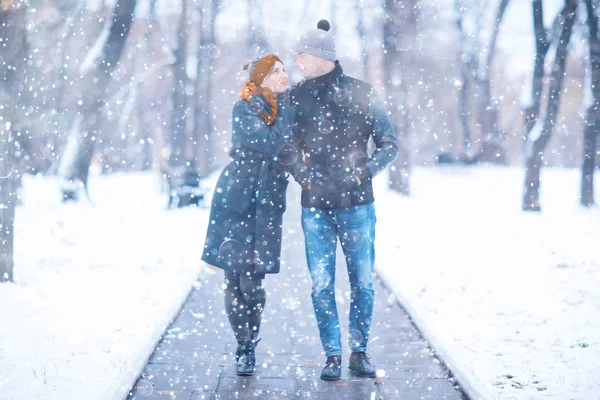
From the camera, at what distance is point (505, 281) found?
8.68m

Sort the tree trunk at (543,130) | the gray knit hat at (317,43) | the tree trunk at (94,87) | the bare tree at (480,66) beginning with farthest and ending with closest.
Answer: the bare tree at (480,66) < the tree trunk at (543,130) < the tree trunk at (94,87) < the gray knit hat at (317,43)

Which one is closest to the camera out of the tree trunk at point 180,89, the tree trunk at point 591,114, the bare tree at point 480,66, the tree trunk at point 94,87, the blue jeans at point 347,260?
the blue jeans at point 347,260

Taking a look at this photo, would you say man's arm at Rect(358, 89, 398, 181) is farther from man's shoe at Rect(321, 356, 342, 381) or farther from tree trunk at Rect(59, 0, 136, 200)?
tree trunk at Rect(59, 0, 136, 200)

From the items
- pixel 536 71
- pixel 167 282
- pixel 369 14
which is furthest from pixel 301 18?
pixel 167 282

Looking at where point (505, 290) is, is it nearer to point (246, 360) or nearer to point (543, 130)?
point (246, 360)

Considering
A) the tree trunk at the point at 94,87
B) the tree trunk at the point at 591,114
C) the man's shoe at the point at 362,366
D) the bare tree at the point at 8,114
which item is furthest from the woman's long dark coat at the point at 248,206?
the tree trunk at the point at 591,114

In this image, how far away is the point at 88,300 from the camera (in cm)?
755

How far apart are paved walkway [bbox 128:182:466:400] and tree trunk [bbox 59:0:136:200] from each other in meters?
7.50

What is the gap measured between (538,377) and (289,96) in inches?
108

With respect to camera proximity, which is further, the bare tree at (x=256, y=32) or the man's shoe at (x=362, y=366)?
the bare tree at (x=256, y=32)

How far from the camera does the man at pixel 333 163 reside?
5043 millimetres

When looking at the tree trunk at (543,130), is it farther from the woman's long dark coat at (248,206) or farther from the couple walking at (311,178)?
the woman's long dark coat at (248,206)

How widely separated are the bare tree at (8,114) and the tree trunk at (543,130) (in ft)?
36.8

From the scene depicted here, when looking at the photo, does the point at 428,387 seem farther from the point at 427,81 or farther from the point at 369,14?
the point at 427,81
